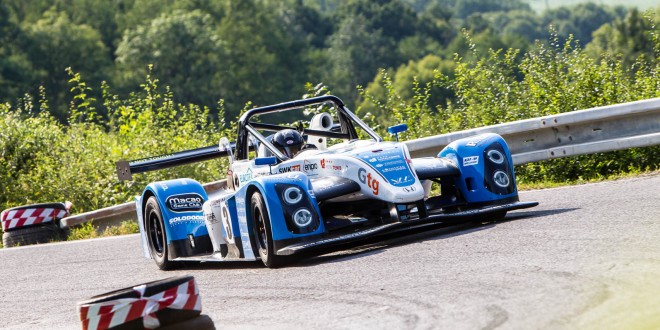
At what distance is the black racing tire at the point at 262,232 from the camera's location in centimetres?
898

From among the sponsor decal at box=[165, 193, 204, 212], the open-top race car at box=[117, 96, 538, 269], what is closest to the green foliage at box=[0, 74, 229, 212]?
the sponsor decal at box=[165, 193, 204, 212]

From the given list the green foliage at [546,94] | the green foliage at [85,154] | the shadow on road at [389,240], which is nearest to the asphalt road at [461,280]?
the shadow on road at [389,240]

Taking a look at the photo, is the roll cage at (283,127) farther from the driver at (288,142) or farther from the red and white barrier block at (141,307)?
the red and white barrier block at (141,307)

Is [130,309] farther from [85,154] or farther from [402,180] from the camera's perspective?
[85,154]

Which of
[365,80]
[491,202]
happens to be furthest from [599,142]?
[365,80]

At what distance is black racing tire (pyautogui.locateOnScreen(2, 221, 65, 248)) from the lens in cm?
1589

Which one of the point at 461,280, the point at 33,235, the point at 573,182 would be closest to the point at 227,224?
the point at 461,280

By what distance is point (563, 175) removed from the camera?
13.2 m

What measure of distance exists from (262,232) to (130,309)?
316cm

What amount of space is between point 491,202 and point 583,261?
2960 millimetres

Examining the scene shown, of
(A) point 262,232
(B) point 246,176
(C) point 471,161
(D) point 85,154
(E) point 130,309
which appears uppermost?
(D) point 85,154

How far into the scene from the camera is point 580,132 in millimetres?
12680

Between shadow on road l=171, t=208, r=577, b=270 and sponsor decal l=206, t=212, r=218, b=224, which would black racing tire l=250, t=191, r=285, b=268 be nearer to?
shadow on road l=171, t=208, r=577, b=270

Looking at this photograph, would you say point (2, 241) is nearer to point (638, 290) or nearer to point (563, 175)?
point (563, 175)
